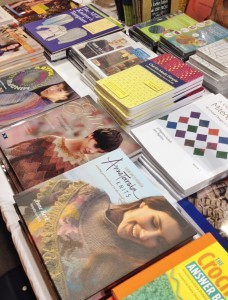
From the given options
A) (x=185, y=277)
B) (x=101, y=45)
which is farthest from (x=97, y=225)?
(x=101, y=45)

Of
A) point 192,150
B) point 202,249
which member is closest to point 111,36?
point 192,150

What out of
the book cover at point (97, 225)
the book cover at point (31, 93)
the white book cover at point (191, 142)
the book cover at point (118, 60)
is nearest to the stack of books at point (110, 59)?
the book cover at point (118, 60)

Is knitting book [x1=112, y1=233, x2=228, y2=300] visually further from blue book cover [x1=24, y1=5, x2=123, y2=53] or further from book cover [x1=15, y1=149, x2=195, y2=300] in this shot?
blue book cover [x1=24, y1=5, x2=123, y2=53]

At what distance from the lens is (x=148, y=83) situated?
1.14 m

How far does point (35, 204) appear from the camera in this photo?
0.83 metres

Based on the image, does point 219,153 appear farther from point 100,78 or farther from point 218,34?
point 218,34

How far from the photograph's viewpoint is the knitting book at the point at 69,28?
4.71 feet

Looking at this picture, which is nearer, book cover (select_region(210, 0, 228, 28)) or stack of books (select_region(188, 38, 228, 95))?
stack of books (select_region(188, 38, 228, 95))

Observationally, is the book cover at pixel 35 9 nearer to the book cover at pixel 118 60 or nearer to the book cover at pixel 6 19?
the book cover at pixel 6 19

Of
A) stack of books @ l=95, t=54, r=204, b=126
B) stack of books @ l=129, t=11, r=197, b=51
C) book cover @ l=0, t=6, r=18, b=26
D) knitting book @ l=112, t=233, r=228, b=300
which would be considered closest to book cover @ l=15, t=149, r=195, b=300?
knitting book @ l=112, t=233, r=228, b=300

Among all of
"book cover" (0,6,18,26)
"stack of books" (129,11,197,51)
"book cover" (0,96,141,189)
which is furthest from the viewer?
"book cover" (0,6,18,26)

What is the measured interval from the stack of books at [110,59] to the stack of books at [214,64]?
0.55ft

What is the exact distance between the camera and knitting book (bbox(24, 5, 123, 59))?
56.5 inches

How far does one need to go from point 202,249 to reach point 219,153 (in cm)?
31
